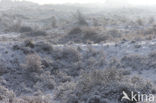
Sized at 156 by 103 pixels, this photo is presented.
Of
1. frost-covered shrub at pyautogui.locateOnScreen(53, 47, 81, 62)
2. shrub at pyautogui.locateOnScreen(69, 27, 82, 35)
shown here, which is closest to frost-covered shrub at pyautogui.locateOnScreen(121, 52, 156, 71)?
frost-covered shrub at pyautogui.locateOnScreen(53, 47, 81, 62)

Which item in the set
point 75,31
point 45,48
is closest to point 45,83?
point 45,48

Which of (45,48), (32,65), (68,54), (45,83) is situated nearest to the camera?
(45,83)

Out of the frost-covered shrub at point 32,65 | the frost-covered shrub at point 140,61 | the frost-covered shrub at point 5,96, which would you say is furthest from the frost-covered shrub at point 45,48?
the frost-covered shrub at point 5,96

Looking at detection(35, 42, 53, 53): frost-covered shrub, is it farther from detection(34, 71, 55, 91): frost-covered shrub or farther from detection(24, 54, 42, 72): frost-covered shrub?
detection(34, 71, 55, 91): frost-covered shrub

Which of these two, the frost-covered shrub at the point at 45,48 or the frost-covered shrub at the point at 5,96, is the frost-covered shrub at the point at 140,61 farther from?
the frost-covered shrub at the point at 5,96

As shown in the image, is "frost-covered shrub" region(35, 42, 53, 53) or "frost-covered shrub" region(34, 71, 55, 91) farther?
"frost-covered shrub" region(35, 42, 53, 53)

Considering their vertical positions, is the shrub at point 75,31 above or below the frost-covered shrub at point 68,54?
below

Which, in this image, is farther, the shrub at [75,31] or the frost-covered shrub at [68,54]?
the shrub at [75,31]

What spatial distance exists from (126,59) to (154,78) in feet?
12.0

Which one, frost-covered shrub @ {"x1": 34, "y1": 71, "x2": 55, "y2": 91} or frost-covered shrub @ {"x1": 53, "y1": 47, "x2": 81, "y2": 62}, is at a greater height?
frost-covered shrub @ {"x1": 53, "y1": 47, "x2": 81, "y2": 62}

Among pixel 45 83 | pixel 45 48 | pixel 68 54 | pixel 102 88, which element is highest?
pixel 102 88

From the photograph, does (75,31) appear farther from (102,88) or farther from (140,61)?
(102,88)

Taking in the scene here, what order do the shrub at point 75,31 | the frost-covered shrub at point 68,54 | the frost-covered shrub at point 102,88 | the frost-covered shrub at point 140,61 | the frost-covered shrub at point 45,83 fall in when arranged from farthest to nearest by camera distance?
the shrub at point 75,31
the frost-covered shrub at point 68,54
the frost-covered shrub at point 140,61
the frost-covered shrub at point 45,83
the frost-covered shrub at point 102,88

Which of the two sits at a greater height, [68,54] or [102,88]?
[102,88]
